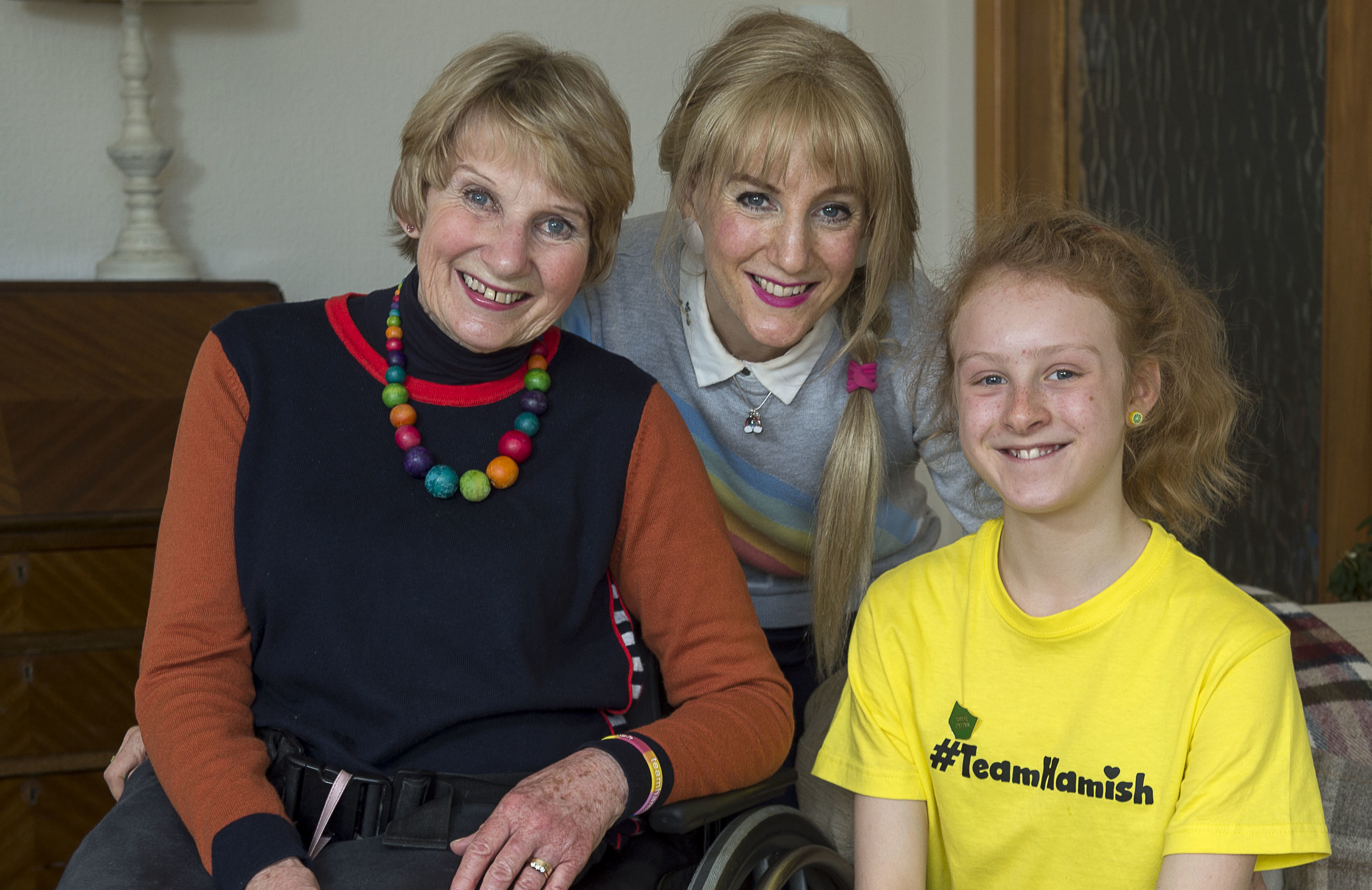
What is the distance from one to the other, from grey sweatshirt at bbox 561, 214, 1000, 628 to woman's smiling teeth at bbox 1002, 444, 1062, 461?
0.41 m

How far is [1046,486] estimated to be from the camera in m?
1.22

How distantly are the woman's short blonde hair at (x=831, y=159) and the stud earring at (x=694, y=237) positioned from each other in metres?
0.02

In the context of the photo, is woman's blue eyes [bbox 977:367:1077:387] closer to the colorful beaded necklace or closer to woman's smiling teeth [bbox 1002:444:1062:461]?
woman's smiling teeth [bbox 1002:444:1062:461]

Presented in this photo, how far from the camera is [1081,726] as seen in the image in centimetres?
120

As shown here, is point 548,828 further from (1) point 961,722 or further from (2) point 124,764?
(2) point 124,764

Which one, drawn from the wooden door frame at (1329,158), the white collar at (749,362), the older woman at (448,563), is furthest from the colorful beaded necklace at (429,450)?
the wooden door frame at (1329,158)

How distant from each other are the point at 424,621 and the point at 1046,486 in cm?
65

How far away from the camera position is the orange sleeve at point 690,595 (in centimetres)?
133

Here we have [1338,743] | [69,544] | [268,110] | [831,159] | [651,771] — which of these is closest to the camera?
[651,771]

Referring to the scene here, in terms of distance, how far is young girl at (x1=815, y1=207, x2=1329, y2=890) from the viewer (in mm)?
1137

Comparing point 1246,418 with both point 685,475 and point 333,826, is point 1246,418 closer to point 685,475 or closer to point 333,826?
point 685,475

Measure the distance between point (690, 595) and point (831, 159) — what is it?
0.59 metres

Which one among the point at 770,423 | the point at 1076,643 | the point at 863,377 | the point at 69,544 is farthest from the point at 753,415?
the point at 69,544

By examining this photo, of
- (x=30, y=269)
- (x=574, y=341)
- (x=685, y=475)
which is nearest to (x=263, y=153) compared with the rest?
(x=30, y=269)
